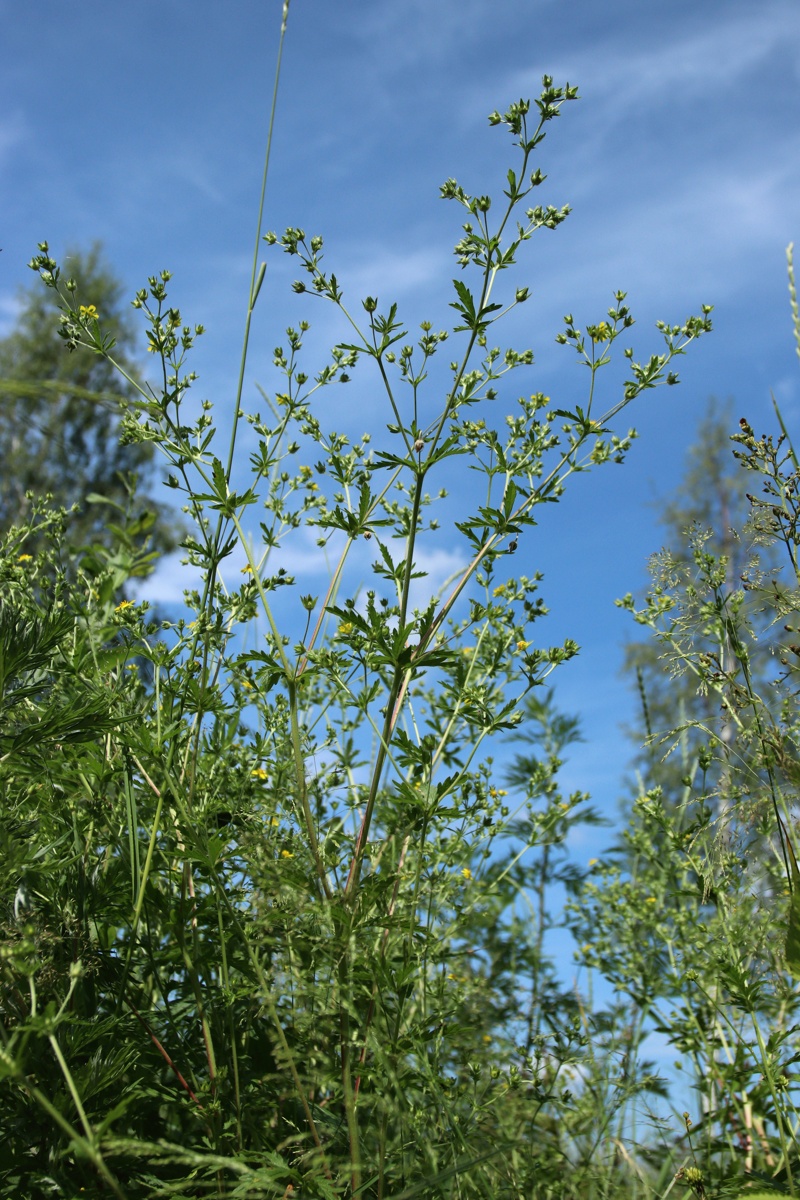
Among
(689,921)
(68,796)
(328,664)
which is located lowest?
(689,921)

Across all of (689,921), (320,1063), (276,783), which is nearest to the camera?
(320,1063)

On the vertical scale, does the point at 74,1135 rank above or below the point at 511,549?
below

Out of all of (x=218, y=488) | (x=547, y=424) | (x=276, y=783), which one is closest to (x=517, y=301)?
(x=547, y=424)

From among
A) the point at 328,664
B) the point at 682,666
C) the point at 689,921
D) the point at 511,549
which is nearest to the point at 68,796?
the point at 328,664

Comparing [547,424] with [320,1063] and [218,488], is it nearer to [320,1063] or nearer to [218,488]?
[218,488]

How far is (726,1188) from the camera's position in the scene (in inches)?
53.8

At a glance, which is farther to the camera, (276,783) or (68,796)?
(276,783)

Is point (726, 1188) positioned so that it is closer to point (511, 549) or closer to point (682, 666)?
point (682, 666)

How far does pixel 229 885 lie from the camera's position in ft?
5.80

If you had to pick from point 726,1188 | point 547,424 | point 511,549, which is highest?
point 547,424

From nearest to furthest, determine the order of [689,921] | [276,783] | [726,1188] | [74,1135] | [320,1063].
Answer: [74,1135] < [726,1188] < [320,1063] < [276,783] < [689,921]

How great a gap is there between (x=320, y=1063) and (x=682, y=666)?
3.33ft

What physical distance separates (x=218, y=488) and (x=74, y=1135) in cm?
107

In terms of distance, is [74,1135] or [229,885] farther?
[229,885]
